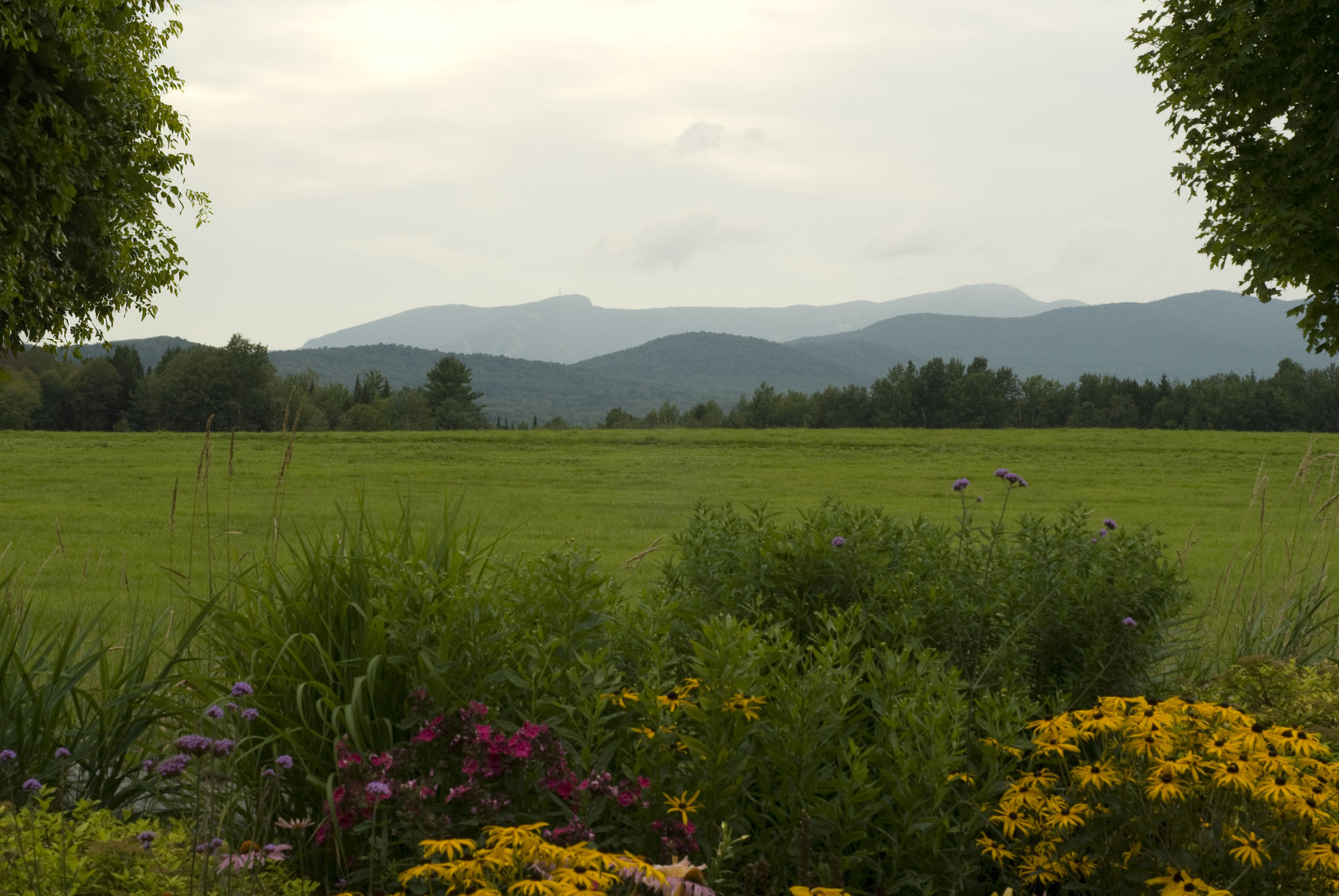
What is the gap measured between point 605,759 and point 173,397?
241 feet

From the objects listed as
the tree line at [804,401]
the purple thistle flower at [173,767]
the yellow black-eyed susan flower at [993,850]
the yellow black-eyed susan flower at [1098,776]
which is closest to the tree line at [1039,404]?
the tree line at [804,401]

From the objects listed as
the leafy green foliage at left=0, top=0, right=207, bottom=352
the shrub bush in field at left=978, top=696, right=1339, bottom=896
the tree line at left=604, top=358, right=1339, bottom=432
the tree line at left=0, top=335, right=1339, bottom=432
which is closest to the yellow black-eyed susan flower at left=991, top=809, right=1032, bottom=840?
the shrub bush in field at left=978, top=696, right=1339, bottom=896

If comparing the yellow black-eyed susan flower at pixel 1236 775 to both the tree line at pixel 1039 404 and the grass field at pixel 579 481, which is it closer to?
the grass field at pixel 579 481

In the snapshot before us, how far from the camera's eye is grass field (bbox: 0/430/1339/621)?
12.6 m

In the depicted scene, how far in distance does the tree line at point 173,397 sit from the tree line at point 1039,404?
22711 millimetres

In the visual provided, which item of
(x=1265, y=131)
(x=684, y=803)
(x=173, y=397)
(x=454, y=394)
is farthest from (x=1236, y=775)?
(x=454, y=394)

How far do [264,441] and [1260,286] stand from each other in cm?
2867

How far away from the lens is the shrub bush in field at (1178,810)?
2502mm

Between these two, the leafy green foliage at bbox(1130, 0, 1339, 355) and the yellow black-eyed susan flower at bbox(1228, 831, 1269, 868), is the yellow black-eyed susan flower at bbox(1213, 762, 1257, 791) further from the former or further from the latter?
the leafy green foliage at bbox(1130, 0, 1339, 355)

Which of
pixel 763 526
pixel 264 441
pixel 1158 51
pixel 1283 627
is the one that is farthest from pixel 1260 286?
pixel 264 441

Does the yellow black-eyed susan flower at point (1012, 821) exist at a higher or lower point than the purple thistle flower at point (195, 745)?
lower

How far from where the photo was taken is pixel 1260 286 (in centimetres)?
1299

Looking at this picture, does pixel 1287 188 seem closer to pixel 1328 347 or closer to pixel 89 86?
pixel 1328 347

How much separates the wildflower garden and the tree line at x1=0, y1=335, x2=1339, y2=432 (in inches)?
2144
